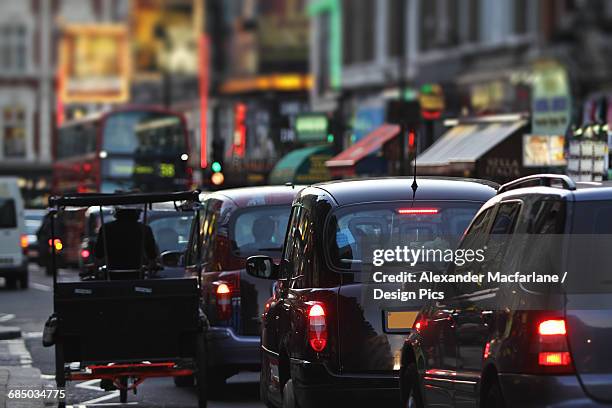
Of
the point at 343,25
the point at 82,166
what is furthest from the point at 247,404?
the point at 343,25

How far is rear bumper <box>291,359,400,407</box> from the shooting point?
11.0 meters

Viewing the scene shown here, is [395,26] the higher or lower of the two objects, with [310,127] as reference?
higher

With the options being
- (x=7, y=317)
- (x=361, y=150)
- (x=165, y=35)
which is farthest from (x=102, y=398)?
(x=165, y=35)

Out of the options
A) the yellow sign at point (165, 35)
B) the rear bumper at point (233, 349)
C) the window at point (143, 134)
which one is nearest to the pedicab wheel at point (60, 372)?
the rear bumper at point (233, 349)

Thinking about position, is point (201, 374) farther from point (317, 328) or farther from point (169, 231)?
point (169, 231)

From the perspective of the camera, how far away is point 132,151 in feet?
154

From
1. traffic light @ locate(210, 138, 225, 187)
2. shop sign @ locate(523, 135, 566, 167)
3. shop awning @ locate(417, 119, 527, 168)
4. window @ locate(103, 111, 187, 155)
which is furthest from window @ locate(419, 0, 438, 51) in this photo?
shop sign @ locate(523, 135, 566, 167)

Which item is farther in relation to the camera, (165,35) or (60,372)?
(165,35)

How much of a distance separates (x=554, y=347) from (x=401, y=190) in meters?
3.72

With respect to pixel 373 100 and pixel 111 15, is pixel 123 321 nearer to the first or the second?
pixel 373 100

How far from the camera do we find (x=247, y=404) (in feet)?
50.7

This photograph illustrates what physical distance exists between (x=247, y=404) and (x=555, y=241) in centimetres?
755

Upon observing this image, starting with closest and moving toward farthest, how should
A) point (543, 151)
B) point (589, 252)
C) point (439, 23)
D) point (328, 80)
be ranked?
point (589, 252), point (543, 151), point (439, 23), point (328, 80)

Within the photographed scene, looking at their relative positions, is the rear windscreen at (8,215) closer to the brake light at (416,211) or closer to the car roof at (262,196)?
the car roof at (262,196)
